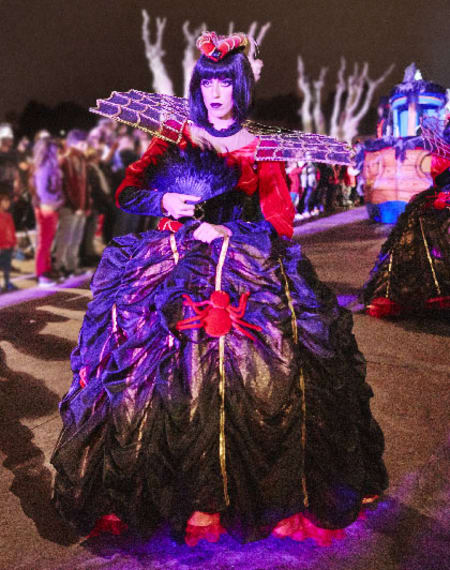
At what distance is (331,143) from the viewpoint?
2.11 m

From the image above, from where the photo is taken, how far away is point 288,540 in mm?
2014

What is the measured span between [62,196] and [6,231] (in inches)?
37.1

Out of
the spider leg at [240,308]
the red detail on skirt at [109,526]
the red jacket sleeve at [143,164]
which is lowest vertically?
the red detail on skirt at [109,526]

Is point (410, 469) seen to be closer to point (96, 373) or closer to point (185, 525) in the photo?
point (185, 525)

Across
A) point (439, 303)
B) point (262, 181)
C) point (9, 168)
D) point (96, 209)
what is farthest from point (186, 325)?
point (96, 209)

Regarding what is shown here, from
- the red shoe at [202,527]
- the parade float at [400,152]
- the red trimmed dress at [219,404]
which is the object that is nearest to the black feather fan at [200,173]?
the red trimmed dress at [219,404]

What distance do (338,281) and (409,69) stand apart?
8.92 metres

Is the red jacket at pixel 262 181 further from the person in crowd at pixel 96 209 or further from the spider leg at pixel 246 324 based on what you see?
the person in crowd at pixel 96 209

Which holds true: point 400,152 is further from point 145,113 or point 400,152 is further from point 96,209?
point 145,113

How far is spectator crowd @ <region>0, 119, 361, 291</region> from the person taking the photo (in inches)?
274

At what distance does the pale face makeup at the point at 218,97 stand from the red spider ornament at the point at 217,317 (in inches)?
31.8

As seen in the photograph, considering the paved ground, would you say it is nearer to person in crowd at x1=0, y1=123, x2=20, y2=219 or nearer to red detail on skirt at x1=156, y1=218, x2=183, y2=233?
red detail on skirt at x1=156, y1=218, x2=183, y2=233

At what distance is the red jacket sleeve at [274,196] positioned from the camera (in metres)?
2.14

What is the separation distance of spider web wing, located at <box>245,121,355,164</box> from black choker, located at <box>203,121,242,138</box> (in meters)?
0.11
